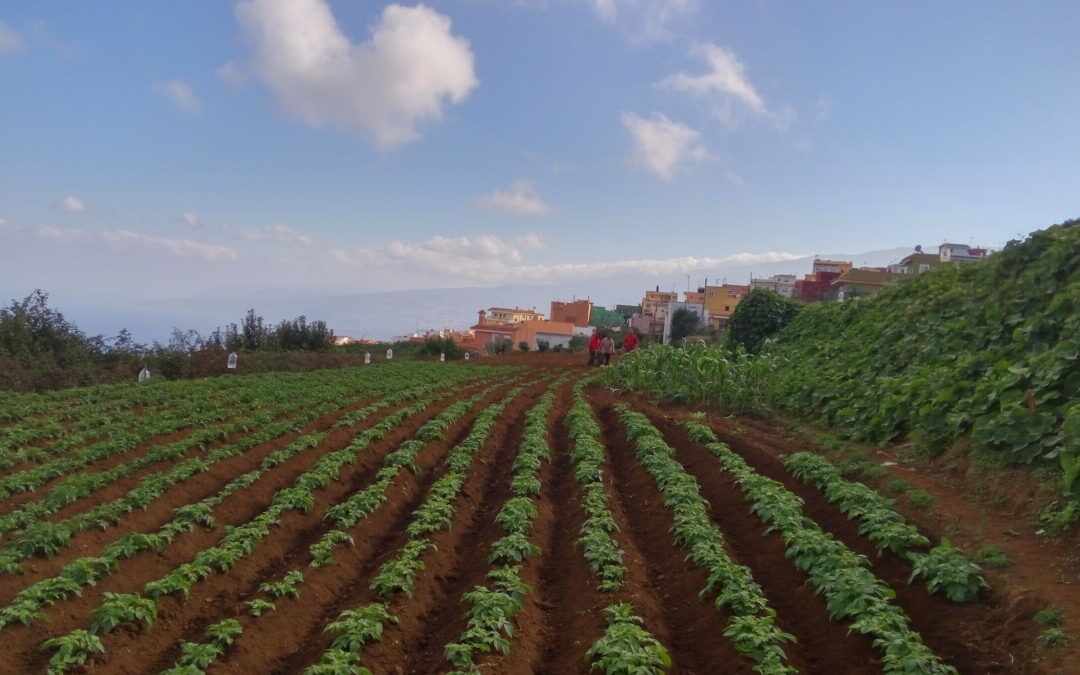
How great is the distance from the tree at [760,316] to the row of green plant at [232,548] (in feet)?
61.1

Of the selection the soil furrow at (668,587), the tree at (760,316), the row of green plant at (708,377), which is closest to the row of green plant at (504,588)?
the soil furrow at (668,587)

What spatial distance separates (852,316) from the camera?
19.1 meters

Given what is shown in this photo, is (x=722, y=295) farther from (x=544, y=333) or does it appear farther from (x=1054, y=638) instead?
(x=1054, y=638)

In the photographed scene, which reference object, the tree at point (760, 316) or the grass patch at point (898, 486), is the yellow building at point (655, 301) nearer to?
the tree at point (760, 316)

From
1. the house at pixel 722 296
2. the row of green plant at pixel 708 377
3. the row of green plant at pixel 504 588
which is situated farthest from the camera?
the house at pixel 722 296

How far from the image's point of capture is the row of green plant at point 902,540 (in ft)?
16.6

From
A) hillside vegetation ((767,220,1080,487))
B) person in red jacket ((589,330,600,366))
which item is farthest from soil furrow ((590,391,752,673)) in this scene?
person in red jacket ((589,330,600,366))

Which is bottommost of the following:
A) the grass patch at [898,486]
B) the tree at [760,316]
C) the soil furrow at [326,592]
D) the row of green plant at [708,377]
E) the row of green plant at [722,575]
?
the soil furrow at [326,592]

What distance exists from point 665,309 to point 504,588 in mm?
79831

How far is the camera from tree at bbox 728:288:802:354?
2581 cm

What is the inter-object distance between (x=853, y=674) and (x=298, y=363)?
26.8 meters

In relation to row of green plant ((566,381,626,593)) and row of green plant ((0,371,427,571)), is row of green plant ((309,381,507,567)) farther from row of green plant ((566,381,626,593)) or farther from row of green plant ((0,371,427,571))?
row of green plant ((566,381,626,593))

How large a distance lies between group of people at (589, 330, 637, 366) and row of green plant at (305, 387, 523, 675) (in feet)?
55.4

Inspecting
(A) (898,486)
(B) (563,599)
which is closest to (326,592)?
(B) (563,599)
